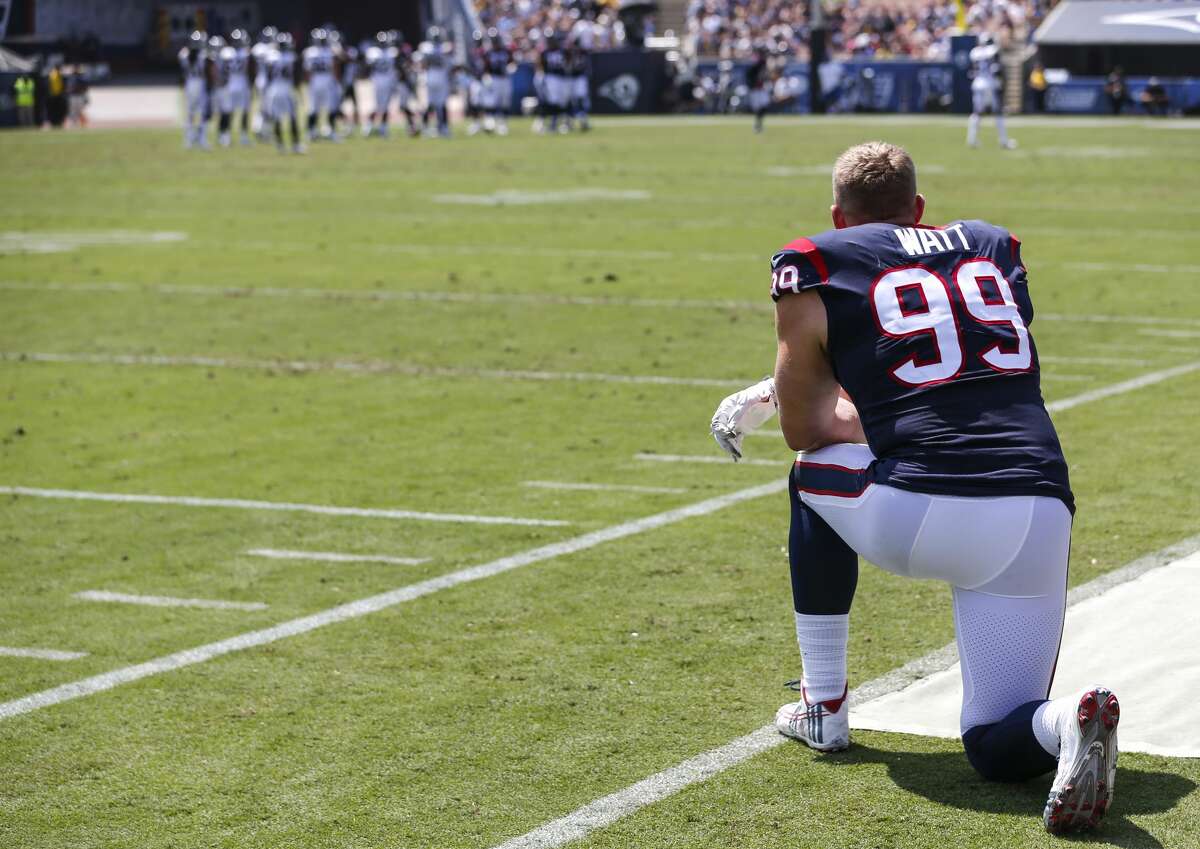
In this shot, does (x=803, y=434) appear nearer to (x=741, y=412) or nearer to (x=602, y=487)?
(x=741, y=412)

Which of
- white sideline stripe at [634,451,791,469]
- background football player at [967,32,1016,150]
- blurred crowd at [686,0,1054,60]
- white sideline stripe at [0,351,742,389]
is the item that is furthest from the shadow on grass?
blurred crowd at [686,0,1054,60]

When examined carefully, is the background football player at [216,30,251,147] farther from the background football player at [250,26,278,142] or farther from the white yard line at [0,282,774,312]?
the white yard line at [0,282,774,312]

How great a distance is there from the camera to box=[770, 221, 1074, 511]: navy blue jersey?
407cm

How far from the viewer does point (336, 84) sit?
37031 mm

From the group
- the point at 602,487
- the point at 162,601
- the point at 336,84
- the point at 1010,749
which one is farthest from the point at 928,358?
the point at 336,84

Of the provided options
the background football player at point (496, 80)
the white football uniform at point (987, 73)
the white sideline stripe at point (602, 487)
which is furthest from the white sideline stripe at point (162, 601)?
the background football player at point (496, 80)

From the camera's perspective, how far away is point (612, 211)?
1995 cm

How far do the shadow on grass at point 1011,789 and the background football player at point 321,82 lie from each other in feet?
106

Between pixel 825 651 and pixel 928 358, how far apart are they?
2.53 ft

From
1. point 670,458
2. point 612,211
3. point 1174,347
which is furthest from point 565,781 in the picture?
point 612,211

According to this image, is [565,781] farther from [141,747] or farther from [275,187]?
[275,187]

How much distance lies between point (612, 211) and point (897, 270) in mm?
15961

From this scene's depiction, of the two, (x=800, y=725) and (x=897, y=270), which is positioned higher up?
(x=897, y=270)

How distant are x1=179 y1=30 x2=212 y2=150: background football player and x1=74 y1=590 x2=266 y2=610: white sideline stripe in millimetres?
28402
